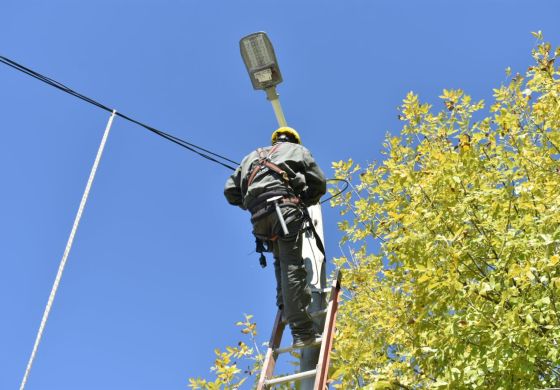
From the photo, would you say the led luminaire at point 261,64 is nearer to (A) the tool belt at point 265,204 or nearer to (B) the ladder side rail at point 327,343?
(A) the tool belt at point 265,204

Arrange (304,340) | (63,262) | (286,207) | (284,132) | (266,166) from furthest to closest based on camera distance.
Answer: (284,132) → (266,166) → (286,207) → (304,340) → (63,262)

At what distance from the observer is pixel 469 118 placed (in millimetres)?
6762

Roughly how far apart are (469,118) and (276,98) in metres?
2.30

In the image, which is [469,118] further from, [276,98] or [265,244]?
[265,244]

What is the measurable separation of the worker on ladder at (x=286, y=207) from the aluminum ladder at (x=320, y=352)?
14 centimetres

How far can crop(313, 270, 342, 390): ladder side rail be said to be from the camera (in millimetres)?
3803

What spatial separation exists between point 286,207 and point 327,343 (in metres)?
1.00

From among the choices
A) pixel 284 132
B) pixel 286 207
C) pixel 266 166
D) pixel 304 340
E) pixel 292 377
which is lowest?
pixel 292 377

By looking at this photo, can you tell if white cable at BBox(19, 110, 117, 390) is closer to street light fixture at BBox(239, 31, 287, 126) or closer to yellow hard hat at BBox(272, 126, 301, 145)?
yellow hard hat at BBox(272, 126, 301, 145)

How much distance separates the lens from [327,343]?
4043 mm

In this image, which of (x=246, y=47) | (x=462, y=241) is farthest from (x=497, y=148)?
(x=246, y=47)

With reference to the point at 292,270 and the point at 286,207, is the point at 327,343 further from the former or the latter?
the point at 286,207

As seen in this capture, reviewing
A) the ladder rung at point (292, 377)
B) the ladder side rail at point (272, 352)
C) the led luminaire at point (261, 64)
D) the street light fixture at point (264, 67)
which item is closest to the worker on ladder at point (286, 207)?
the ladder side rail at point (272, 352)

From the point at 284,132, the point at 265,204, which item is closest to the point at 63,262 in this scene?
the point at 265,204
